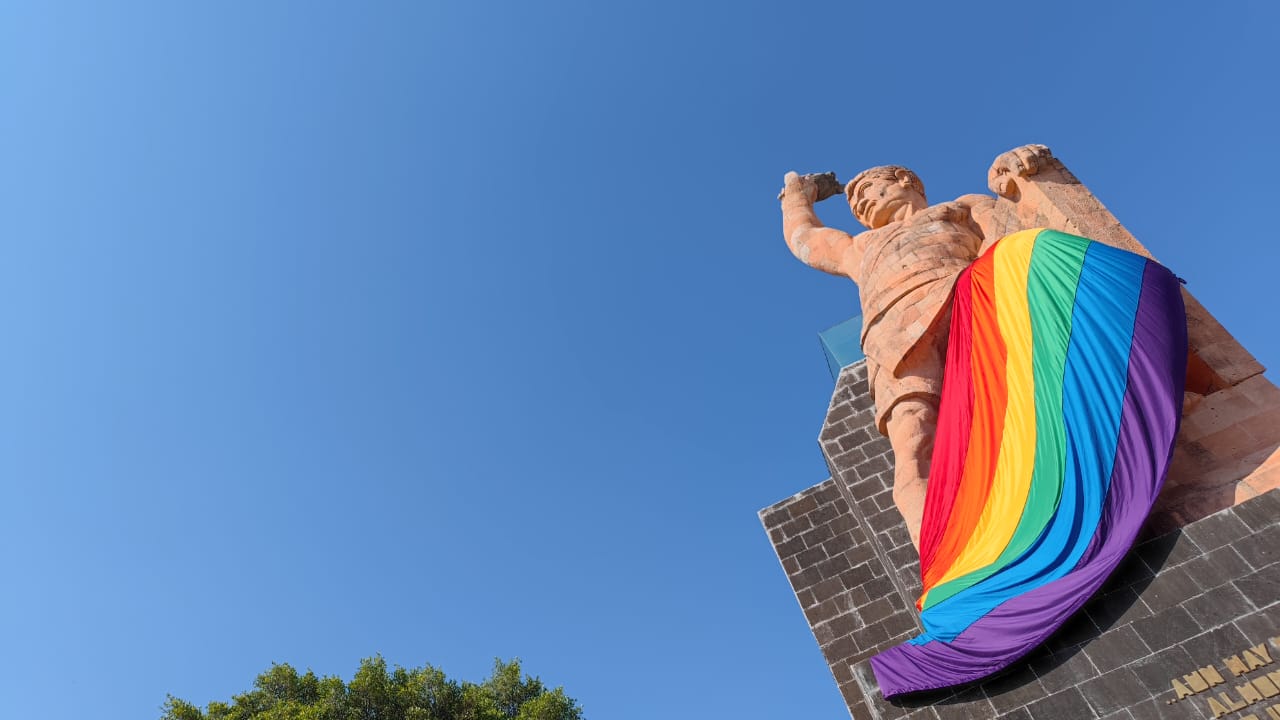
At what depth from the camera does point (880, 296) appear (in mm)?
6891

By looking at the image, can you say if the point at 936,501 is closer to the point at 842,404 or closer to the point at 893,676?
the point at 893,676

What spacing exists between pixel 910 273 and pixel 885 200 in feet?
4.53

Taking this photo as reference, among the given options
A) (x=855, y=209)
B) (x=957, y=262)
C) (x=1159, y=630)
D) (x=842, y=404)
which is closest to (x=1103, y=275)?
(x=957, y=262)

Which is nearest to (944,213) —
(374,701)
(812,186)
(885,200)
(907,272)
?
(885,200)

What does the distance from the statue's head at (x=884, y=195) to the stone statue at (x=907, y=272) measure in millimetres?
11

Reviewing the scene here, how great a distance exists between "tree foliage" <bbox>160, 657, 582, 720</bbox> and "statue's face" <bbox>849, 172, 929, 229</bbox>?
9.53m

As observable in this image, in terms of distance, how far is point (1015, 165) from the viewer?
6.89 m

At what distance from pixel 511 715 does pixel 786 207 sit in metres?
9.85

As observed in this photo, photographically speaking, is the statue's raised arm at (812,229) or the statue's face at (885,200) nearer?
the statue's face at (885,200)

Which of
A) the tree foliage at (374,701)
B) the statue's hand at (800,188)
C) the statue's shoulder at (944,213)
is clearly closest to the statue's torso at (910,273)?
the statue's shoulder at (944,213)

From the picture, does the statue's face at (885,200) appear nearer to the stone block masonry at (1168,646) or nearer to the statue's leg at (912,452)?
the statue's leg at (912,452)

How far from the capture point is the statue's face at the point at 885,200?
25.6 feet

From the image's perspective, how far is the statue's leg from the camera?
19.0ft

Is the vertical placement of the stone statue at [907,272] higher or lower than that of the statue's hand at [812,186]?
lower
